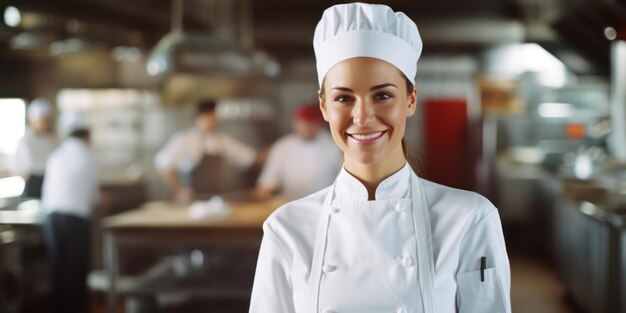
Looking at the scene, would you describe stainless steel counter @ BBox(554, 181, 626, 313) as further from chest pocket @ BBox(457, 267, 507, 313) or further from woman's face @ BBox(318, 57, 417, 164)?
woman's face @ BBox(318, 57, 417, 164)

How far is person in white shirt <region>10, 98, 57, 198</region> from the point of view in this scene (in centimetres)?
573

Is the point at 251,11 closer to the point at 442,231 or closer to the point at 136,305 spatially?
the point at 136,305

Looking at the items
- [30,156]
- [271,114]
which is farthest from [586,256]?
[271,114]

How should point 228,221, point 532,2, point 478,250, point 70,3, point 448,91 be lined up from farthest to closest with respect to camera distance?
1. point 448,91
2. point 532,2
3. point 70,3
4. point 228,221
5. point 478,250

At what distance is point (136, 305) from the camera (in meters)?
4.13

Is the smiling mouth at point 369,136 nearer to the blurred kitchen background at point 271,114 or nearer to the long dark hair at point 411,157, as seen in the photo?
the long dark hair at point 411,157

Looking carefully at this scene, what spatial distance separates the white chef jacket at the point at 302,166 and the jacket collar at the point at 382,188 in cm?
331

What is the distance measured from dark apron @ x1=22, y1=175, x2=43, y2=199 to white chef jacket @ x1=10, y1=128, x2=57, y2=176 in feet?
0.14

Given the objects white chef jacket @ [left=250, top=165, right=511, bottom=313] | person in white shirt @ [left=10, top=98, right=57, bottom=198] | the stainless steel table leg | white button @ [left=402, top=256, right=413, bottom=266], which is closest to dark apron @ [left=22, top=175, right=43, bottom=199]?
person in white shirt @ [left=10, top=98, right=57, bottom=198]

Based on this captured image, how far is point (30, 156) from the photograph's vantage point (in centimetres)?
583

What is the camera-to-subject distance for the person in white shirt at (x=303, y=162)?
492cm

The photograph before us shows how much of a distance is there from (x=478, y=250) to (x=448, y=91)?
315 inches

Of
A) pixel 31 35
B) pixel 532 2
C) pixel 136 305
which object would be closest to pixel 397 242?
pixel 136 305

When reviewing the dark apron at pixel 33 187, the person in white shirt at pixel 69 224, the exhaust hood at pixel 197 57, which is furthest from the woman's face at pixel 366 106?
the dark apron at pixel 33 187
